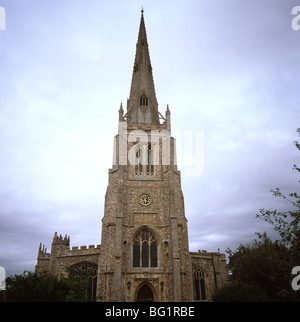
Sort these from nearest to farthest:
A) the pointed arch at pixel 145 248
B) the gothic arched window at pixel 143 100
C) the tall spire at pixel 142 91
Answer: the pointed arch at pixel 145 248, the tall spire at pixel 142 91, the gothic arched window at pixel 143 100

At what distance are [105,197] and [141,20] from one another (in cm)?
3323

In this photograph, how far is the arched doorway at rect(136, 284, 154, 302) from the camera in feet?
82.0

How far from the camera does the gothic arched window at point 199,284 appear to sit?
2834 cm

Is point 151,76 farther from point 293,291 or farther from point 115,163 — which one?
point 293,291

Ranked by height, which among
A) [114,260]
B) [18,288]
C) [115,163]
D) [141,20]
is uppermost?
[141,20]

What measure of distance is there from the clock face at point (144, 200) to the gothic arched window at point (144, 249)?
287cm

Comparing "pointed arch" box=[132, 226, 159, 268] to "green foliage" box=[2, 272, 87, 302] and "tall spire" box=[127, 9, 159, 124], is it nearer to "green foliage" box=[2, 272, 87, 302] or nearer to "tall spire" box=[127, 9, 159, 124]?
"green foliage" box=[2, 272, 87, 302]

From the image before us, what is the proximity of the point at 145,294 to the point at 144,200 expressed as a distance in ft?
30.1

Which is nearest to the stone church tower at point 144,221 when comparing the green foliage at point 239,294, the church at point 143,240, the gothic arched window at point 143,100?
the church at point 143,240

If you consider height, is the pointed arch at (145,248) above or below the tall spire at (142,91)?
below

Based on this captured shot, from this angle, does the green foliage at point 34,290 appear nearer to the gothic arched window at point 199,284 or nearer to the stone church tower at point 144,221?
the stone church tower at point 144,221

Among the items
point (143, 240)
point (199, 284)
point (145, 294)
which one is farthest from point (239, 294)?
point (199, 284)
